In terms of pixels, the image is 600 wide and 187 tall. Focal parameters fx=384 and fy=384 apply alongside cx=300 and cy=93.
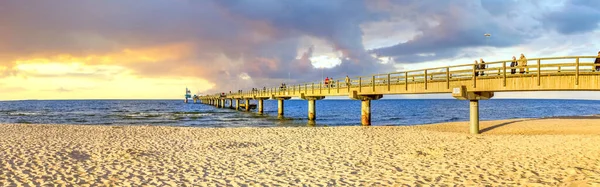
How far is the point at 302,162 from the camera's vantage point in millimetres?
11750

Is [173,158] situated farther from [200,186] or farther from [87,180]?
[200,186]

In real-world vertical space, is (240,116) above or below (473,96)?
A: below

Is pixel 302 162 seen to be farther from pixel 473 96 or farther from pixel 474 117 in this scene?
pixel 474 117

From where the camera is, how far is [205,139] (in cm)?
1814

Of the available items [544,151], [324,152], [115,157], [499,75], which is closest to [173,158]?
[115,157]

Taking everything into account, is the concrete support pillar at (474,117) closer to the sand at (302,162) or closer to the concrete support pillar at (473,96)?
the concrete support pillar at (473,96)

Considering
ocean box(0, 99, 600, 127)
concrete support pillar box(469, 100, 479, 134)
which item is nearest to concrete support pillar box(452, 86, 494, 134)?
concrete support pillar box(469, 100, 479, 134)

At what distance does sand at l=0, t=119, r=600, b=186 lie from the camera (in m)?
9.26

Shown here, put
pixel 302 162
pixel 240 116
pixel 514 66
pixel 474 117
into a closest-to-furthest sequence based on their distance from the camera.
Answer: pixel 302 162
pixel 514 66
pixel 474 117
pixel 240 116

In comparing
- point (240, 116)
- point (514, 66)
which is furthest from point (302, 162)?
point (240, 116)

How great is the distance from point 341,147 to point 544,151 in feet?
23.5

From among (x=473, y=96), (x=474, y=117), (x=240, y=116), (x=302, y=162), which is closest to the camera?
(x=302, y=162)

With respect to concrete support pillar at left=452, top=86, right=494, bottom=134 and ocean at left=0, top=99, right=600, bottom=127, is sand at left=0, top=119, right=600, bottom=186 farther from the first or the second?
ocean at left=0, top=99, right=600, bottom=127

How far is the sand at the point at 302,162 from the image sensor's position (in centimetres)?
926
